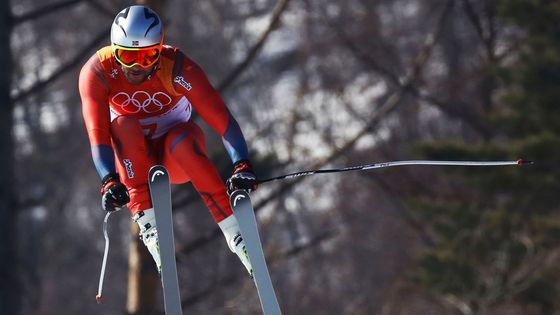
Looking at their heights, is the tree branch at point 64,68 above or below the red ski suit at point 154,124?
above

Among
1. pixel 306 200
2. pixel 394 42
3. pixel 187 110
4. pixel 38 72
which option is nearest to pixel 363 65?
pixel 394 42

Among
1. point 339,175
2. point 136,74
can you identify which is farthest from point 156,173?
point 339,175

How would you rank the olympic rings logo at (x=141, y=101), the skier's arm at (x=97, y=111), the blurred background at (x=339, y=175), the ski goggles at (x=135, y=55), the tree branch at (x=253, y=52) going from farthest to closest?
the blurred background at (x=339, y=175) → the tree branch at (x=253, y=52) → the olympic rings logo at (x=141, y=101) → the skier's arm at (x=97, y=111) → the ski goggles at (x=135, y=55)

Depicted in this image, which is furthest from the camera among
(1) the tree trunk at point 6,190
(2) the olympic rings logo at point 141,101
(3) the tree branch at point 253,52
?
(1) the tree trunk at point 6,190

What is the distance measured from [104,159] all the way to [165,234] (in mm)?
509

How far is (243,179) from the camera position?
6301 mm

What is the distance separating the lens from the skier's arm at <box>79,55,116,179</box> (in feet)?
20.8

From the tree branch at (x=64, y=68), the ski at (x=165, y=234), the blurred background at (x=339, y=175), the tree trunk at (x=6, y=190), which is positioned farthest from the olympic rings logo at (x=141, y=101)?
the blurred background at (x=339, y=175)

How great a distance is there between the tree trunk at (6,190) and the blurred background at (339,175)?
23.4ft

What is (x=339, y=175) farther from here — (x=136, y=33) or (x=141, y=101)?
(x=136, y=33)

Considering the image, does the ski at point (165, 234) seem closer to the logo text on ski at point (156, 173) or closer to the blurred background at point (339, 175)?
the logo text on ski at point (156, 173)

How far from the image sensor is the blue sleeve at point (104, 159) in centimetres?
627

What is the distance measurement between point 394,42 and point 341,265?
648 cm

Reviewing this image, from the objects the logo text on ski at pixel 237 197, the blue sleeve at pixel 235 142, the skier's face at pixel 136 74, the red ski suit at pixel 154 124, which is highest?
the skier's face at pixel 136 74
